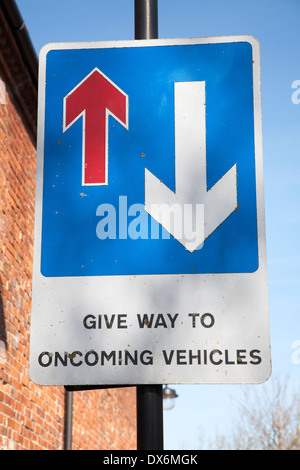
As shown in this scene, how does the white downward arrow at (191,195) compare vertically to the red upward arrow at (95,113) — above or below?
below

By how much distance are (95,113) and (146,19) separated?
52 centimetres

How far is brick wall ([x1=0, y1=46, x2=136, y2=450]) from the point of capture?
18.7 feet

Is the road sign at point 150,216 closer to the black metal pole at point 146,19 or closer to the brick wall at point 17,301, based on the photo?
the black metal pole at point 146,19

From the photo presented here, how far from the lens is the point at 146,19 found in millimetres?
2537

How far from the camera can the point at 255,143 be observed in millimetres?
2227

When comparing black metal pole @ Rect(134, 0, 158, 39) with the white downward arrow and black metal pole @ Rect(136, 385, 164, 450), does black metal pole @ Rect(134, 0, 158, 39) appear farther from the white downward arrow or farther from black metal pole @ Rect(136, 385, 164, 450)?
black metal pole @ Rect(136, 385, 164, 450)

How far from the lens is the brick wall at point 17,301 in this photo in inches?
225

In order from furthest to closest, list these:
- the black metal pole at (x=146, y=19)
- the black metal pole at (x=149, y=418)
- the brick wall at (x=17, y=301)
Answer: the brick wall at (x=17, y=301) → the black metal pole at (x=146, y=19) → the black metal pole at (x=149, y=418)

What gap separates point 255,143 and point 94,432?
821cm

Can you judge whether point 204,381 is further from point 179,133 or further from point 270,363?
point 179,133

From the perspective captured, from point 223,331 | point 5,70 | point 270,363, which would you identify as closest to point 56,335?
point 223,331

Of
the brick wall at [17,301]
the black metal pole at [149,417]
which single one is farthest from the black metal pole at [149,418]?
the brick wall at [17,301]

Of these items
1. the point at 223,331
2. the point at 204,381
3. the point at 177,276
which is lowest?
the point at 204,381

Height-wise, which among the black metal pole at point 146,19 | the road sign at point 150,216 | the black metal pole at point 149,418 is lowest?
the black metal pole at point 149,418
